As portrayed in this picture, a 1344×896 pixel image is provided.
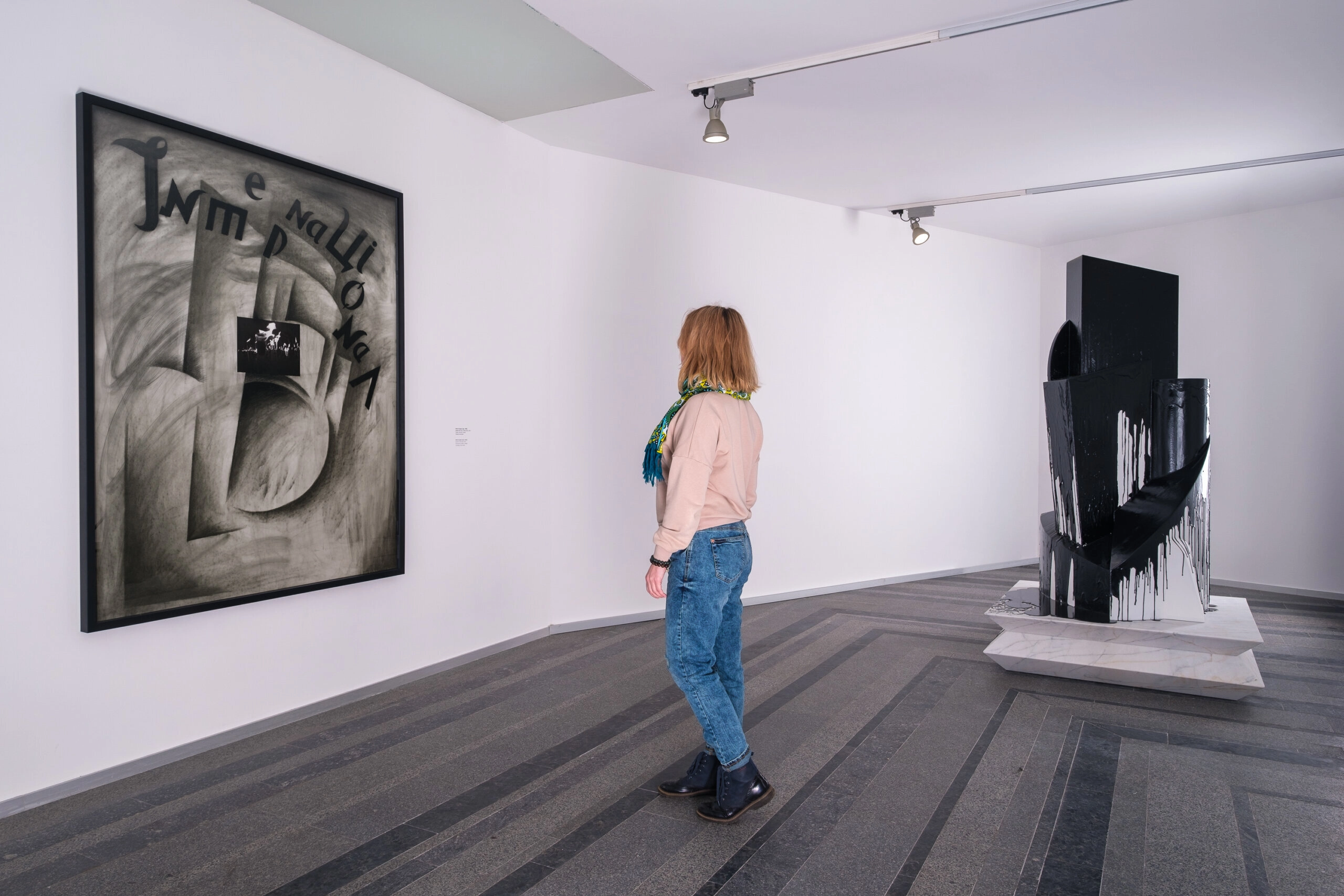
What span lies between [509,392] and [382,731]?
2.02 meters

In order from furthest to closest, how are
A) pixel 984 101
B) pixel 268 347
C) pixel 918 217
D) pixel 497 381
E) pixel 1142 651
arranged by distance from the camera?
pixel 918 217
pixel 497 381
pixel 984 101
pixel 1142 651
pixel 268 347

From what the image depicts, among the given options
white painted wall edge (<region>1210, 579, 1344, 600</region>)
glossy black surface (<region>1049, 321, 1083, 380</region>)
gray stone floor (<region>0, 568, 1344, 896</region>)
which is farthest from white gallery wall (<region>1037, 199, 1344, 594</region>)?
glossy black surface (<region>1049, 321, 1083, 380</region>)

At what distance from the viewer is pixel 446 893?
207 cm

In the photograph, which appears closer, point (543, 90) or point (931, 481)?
point (543, 90)

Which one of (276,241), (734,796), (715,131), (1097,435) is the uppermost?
(715,131)

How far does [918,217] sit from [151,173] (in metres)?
5.26

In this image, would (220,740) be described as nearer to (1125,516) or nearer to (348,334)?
(348,334)

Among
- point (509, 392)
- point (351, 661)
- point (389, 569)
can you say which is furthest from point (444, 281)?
point (351, 661)

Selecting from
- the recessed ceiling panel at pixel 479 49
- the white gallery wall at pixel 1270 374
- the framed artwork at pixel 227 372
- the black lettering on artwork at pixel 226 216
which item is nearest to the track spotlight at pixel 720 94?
the recessed ceiling panel at pixel 479 49

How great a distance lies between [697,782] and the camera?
104 inches

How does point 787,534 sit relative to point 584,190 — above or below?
below

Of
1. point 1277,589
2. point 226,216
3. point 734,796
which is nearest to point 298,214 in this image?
point 226,216

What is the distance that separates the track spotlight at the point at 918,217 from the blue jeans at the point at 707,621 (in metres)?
4.56

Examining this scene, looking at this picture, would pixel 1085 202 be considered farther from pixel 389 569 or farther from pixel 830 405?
pixel 389 569
